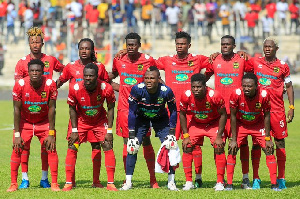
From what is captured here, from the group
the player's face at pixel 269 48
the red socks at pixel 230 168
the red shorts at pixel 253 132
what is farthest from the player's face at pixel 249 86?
the red socks at pixel 230 168

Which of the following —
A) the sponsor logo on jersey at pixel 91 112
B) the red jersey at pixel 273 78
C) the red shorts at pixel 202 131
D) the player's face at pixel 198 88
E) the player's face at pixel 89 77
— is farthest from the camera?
the red jersey at pixel 273 78

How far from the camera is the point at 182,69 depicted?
12.9 meters

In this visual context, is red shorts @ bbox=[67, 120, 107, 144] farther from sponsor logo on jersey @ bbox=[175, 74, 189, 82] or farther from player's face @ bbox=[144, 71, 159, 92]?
sponsor logo on jersey @ bbox=[175, 74, 189, 82]

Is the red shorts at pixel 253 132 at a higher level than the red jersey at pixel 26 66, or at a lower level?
lower

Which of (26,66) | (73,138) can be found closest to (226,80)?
(73,138)

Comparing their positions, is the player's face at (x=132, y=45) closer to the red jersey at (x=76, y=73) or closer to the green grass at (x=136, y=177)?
the red jersey at (x=76, y=73)

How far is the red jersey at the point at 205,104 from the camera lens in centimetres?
1168

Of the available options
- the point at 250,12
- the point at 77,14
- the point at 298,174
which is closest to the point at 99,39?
the point at 77,14

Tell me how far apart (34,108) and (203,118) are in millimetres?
2866

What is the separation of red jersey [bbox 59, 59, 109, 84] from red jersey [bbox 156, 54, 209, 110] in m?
1.32

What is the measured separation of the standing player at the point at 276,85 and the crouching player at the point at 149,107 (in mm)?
1783

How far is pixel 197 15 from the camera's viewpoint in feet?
115

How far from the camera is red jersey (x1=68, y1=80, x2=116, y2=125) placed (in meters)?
11.6

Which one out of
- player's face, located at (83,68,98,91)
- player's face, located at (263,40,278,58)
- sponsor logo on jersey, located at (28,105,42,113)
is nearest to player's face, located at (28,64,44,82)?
sponsor logo on jersey, located at (28,105,42,113)
